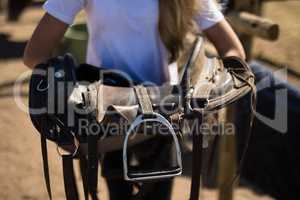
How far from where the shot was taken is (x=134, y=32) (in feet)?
4.04

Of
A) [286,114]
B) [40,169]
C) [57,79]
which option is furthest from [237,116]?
[57,79]

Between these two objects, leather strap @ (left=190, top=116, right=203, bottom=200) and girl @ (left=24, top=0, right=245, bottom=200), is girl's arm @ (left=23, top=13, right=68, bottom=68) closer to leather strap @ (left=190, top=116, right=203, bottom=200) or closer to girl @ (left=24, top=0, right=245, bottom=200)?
girl @ (left=24, top=0, right=245, bottom=200)

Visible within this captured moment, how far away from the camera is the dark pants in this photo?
4.27 ft

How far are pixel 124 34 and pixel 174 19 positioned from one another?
0.42ft

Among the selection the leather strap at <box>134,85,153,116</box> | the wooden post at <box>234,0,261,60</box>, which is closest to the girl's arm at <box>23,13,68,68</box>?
the leather strap at <box>134,85,153,116</box>

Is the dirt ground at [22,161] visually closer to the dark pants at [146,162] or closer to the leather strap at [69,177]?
the dark pants at [146,162]

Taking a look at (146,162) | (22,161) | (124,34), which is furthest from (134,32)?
(22,161)

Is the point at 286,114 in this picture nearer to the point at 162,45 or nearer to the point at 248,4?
the point at 248,4

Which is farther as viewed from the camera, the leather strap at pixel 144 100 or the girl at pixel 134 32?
the girl at pixel 134 32

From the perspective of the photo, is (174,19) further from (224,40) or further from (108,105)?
(108,105)

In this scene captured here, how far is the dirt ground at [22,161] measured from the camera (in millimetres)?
2277

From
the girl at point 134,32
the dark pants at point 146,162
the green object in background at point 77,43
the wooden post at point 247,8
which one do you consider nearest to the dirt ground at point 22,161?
the green object in background at point 77,43

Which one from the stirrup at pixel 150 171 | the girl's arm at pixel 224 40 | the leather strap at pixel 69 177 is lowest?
the leather strap at pixel 69 177

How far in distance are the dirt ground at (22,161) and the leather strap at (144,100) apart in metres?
1.17
